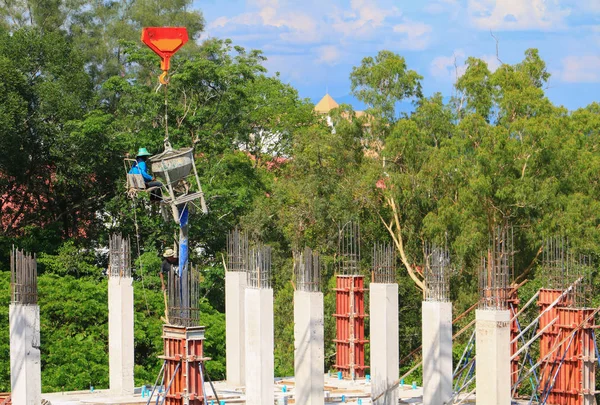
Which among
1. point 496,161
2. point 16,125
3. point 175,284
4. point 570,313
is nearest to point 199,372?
point 175,284

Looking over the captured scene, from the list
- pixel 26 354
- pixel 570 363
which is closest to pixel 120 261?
pixel 26 354

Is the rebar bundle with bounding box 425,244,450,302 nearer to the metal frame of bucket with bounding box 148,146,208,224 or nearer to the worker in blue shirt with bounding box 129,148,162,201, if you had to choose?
the metal frame of bucket with bounding box 148,146,208,224

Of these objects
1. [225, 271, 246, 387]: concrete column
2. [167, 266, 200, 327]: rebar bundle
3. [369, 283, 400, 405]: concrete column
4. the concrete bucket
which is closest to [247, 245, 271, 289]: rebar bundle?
the concrete bucket

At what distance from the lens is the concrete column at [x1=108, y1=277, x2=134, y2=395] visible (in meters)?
19.0

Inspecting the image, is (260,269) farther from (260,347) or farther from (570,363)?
(570,363)

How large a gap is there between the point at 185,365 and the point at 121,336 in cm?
489

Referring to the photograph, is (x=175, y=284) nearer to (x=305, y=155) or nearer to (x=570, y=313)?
(x=570, y=313)

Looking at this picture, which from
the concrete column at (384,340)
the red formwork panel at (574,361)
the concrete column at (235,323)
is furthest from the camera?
the concrete column at (235,323)

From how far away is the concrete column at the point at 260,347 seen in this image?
16.3 metres

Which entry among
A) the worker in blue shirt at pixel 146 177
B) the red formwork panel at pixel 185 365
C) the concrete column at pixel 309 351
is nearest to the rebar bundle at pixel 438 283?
the concrete column at pixel 309 351

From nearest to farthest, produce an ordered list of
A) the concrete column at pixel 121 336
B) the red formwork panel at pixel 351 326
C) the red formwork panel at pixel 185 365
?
the red formwork panel at pixel 185 365, the concrete column at pixel 121 336, the red formwork panel at pixel 351 326

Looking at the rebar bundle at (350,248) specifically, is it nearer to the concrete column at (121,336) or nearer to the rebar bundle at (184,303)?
the concrete column at (121,336)

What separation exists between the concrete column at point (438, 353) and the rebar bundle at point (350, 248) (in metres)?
4.82

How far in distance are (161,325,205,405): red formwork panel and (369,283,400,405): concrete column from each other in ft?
13.6
